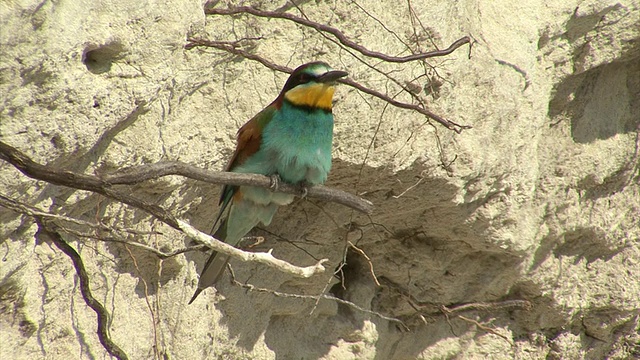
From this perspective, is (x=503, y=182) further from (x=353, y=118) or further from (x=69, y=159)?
(x=69, y=159)

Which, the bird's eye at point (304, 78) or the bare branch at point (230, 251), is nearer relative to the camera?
the bare branch at point (230, 251)

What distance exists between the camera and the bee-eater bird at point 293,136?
204 centimetres

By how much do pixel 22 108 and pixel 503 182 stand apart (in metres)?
1.62

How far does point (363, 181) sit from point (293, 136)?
→ 38 centimetres

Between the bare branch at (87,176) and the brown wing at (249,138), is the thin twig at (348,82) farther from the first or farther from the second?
the bare branch at (87,176)

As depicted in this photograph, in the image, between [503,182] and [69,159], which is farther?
[503,182]

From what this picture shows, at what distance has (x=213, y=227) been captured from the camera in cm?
219

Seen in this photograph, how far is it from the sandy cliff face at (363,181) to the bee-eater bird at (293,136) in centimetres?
10

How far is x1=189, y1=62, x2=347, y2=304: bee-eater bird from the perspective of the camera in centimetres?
204

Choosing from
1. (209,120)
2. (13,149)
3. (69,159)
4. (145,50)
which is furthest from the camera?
(209,120)

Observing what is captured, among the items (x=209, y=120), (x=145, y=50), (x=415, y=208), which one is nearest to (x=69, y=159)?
(x=145, y=50)

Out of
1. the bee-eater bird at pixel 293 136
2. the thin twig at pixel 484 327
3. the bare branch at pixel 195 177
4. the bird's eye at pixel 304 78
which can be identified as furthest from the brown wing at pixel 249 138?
the thin twig at pixel 484 327

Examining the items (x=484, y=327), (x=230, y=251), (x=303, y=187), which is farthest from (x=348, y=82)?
(x=484, y=327)

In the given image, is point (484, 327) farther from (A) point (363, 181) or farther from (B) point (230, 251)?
(B) point (230, 251)
